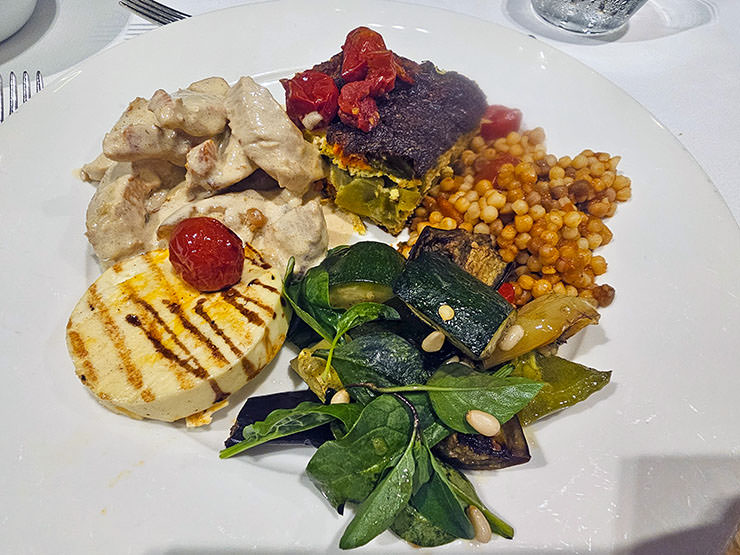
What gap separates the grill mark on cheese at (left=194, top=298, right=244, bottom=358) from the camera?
2.29 m

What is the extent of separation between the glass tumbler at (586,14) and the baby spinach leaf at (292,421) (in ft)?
12.6

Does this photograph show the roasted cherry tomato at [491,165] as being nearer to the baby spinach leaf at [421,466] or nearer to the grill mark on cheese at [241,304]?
the grill mark on cheese at [241,304]

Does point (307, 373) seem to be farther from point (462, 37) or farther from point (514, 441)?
point (462, 37)

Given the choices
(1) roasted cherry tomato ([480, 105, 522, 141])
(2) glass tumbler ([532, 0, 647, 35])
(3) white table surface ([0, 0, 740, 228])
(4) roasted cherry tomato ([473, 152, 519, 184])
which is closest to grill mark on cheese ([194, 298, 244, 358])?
(4) roasted cherry tomato ([473, 152, 519, 184])

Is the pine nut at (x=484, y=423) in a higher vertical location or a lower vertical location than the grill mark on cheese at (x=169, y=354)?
higher

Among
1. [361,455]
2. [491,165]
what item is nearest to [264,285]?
[361,455]

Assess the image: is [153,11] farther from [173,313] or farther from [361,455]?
[361,455]

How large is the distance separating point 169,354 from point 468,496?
1.35 meters

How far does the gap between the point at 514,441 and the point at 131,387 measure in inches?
62.0

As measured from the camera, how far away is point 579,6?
4316 mm

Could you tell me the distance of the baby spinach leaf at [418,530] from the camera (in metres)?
1.96

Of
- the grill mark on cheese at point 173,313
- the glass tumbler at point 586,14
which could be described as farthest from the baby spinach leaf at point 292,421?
the glass tumbler at point 586,14

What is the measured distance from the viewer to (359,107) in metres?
2.94

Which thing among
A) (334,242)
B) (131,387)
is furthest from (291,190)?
(131,387)
